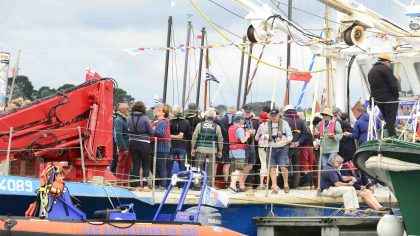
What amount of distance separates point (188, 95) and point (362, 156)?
25.9 metres

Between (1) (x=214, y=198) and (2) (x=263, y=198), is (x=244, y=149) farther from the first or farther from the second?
(1) (x=214, y=198)

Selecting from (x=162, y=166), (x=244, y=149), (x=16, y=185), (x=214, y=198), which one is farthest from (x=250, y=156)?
(x=16, y=185)

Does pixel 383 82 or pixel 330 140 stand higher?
pixel 383 82

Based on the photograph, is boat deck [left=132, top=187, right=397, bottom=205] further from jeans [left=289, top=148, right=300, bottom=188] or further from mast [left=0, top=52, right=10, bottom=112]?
mast [left=0, top=52, right=10, bottom=112]

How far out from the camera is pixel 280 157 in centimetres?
1761

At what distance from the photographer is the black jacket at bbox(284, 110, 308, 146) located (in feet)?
59.6

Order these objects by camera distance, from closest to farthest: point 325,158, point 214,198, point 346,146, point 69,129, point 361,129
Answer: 1. point 214,198
2. point 69,129
3. point 361,129
4. point 325,158
5. point 346,146

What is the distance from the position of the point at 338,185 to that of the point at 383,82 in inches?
110

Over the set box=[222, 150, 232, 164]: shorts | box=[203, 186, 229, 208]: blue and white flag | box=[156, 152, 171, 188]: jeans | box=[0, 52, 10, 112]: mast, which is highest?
box=[0, 52, 10, 112]: mast

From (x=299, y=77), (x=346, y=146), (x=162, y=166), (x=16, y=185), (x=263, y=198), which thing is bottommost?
(x=263, y=198)

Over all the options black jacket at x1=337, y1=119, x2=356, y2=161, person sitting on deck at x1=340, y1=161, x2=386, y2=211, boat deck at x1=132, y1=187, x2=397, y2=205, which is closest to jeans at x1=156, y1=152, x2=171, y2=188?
boat deck at x1=132, y1=187, x2=397, y2=205

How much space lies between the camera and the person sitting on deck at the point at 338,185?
1636cm

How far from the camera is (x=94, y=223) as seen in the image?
12727mm

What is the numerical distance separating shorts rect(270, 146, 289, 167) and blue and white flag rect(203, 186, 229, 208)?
2209 millimetres
